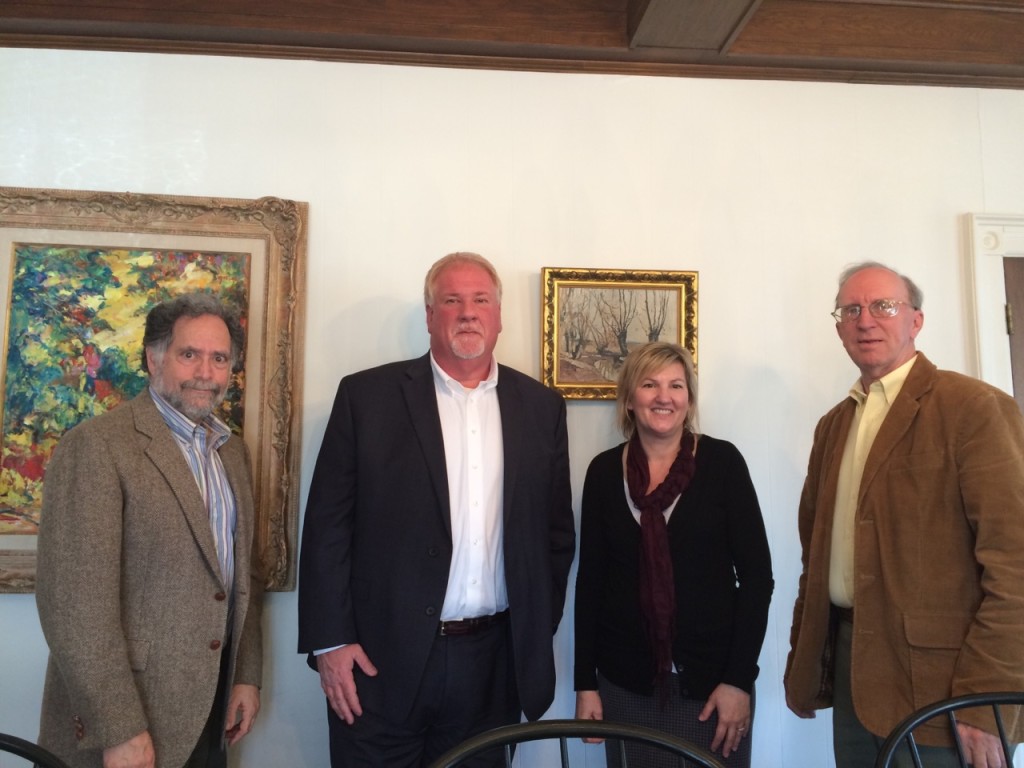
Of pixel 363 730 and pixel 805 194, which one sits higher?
pixel 805 194

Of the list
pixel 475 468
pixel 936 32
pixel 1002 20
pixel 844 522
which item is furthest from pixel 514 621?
pixel 1002 20

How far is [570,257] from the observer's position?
7.84 ft

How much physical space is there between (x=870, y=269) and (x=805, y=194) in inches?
32.7

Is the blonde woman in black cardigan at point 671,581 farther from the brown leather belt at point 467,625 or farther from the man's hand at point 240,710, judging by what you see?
the man's hand at point 240,710

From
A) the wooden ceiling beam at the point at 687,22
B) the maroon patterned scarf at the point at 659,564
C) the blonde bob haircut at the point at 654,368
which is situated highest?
the wooden ceiling beam at the point at 687,22

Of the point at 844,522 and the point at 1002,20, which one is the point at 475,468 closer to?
the point at 844,522

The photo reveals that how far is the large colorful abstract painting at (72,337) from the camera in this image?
214 cm

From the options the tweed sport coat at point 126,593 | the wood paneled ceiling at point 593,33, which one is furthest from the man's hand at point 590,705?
the wood paneled ceiling at point 593,33

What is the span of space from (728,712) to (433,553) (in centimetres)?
86

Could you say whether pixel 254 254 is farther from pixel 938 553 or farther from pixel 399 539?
pixel 938 553

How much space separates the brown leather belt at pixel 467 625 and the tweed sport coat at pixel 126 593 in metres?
0.54

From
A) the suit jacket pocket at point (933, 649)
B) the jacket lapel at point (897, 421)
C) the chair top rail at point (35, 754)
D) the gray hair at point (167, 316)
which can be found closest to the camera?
the chair top rail at point (35, 754)

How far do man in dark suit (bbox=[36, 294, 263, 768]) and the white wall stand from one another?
0.52 m

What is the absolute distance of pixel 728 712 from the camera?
1753 millimetres
